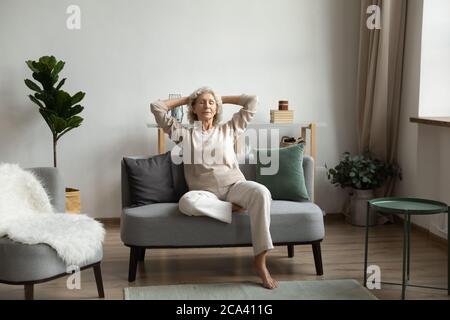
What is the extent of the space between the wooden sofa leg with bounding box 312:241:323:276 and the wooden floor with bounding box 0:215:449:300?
4 centimetres

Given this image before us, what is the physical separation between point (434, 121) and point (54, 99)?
2735 millimetres

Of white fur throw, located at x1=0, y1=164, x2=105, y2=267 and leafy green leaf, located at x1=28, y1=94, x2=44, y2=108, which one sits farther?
leafy green leaf, located at x1=28, y1=94, x2=44, y2=108

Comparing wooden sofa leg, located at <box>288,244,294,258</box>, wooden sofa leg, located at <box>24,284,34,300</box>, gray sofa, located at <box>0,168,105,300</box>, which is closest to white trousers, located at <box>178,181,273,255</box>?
wooden sofa leg, located at <box>288,244,294,258</box>

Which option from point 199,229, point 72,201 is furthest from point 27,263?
point 72,201

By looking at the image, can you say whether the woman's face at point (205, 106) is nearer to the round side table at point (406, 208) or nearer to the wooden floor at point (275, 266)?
the wooden floor at point (275, 266)

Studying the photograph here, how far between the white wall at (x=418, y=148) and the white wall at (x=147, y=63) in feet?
1.73

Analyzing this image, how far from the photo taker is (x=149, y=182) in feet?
13.3

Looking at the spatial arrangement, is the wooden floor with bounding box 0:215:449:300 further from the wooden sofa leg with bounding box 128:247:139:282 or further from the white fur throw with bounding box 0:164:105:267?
the white fur throw with bounding box 0:164:105:267

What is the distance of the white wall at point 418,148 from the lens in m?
4.68

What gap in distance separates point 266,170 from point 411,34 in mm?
1731

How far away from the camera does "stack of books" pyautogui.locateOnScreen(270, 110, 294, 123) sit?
512cm

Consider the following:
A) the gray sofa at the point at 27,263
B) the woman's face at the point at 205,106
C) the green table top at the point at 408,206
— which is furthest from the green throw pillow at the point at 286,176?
the gray sofa at the point at 27,263

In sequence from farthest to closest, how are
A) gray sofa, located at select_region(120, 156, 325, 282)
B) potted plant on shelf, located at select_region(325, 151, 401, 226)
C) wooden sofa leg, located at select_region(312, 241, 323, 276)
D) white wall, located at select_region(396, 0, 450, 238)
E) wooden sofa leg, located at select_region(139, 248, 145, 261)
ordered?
potted plant on shelf, located at select_region(325, 151, 401, 226)
white wall, located at select_region(396, 0, 450, 238)
wooden sofa leg, located at select_region(139, 248, 145, 261)
wooden sofa leg, located at select_region(312, 241, 323, 276)
gray sofa, located at select_region(120, 156, 325, 282)

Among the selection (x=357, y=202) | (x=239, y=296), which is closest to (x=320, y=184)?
(x=357, y=202)
